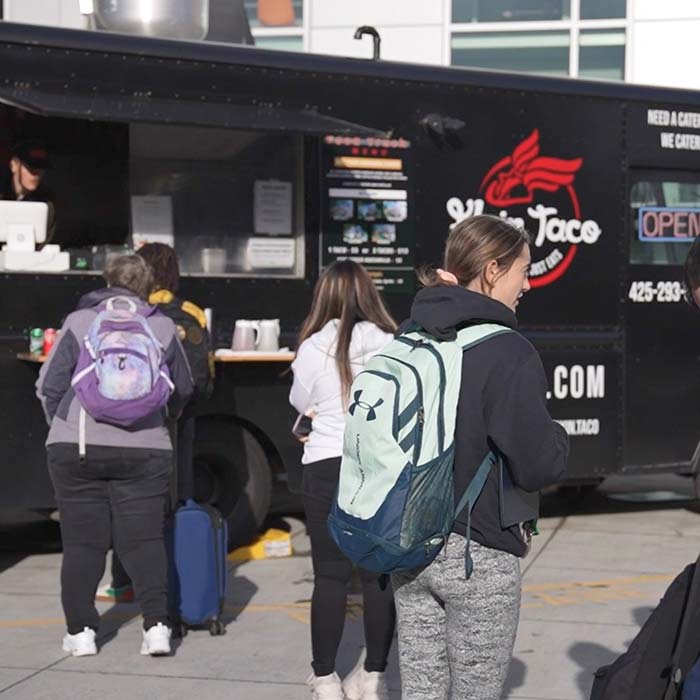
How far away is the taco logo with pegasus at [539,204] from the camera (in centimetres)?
904

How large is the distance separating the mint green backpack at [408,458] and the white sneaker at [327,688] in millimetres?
1785

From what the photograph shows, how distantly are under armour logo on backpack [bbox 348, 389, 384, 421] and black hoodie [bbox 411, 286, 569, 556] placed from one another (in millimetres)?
205

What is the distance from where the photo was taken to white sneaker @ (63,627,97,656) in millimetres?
6145

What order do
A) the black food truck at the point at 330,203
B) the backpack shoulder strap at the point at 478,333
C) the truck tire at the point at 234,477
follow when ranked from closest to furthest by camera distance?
the backpack shoulder strap at the point at 478,333
the black food truck at the point at 330,203
the truck tire at the point at 234,477

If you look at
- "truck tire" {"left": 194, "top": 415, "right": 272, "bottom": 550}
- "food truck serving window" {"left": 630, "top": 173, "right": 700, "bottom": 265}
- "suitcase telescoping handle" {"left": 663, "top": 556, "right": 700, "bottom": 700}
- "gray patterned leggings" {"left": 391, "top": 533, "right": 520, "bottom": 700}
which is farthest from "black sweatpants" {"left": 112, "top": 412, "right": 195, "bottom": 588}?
"suitcase telescoping handle" {"left": 663, "top": 556, "right": 700, "bottom": 700}

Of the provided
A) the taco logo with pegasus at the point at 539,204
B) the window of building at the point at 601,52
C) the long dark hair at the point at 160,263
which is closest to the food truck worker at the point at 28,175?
the long dark hair at the point at 160,263

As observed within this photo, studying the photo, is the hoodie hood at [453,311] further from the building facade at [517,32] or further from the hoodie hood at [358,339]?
the building facade at [517,32]

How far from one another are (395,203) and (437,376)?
17.3 ft

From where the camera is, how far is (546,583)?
25.5 ft

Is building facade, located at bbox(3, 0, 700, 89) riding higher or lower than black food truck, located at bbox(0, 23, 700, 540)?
higher

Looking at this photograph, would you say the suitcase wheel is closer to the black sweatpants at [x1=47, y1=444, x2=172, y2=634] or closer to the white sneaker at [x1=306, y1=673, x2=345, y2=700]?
the black sweatpants at [x1=47, y1=444, x2=172, y2=634]

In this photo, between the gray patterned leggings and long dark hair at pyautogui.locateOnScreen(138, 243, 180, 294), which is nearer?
the gray patterned leggings

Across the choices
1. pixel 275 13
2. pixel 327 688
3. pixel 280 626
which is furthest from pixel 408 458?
pixel 275 13

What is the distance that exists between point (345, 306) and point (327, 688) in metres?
1.42
